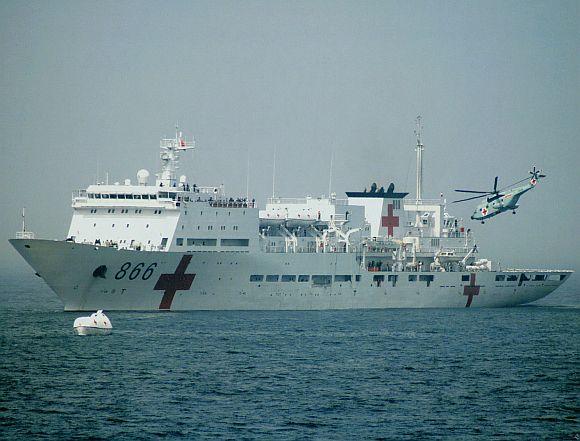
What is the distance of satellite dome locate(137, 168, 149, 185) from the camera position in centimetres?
4406

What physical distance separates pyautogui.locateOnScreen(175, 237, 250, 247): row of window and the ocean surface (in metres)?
3.00

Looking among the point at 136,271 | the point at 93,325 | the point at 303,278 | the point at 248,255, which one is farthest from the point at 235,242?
the point at 93,325

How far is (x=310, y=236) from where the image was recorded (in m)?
48.8

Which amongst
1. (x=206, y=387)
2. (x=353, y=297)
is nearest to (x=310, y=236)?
(x=353, y=297)

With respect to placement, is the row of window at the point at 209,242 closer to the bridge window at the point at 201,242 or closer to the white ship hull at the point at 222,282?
the bridge window at the point at 201,242

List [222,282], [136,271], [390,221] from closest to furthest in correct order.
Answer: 1. [136,271]
2. [222,282]
3. [390,221]

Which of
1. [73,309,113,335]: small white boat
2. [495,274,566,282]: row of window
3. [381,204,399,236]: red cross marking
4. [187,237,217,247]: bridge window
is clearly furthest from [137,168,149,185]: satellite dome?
[495,274,566,282]: row of window

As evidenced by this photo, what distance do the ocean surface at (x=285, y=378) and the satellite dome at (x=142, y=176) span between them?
19.7 feet

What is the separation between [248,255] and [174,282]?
11.9 feet

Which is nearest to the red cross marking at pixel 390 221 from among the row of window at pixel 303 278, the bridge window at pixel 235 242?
the row of window at pixel 303 278

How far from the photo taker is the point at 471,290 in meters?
51.8

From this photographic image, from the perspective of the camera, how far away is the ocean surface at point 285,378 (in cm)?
2366

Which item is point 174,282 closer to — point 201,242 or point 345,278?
point 201,242

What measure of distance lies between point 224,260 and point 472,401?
1844 cm
